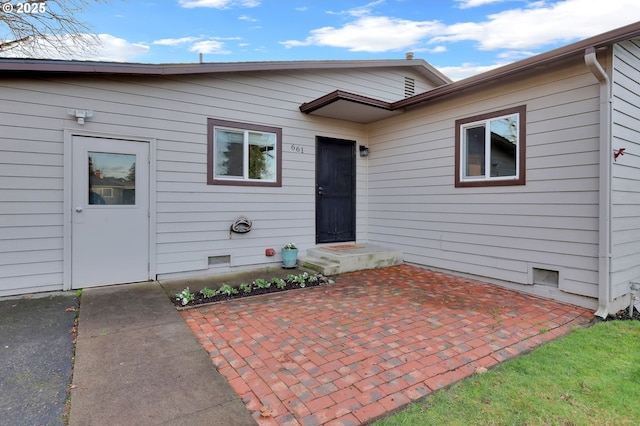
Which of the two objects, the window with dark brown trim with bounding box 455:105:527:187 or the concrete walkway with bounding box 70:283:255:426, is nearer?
the concrete walkway with bounding box 70:283:255:426

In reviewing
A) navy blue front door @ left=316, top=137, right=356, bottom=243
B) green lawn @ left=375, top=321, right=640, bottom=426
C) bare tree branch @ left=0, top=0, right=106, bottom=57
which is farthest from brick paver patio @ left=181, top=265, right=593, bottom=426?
bare tree branch @ left=0, top=0, right=106, bottom=57

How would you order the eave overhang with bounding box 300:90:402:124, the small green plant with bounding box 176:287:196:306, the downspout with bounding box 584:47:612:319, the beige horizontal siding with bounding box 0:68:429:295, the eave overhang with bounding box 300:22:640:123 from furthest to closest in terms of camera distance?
the eave overhang with bounding box 300:90:402:124, the beige horizontal siding with bounding box 0:68:429:295, the small green plant with bounding box 176:287:196:306, the downspout with bounding box 584:47:612:319, the eave overhang with bounding box 300:22:640:123

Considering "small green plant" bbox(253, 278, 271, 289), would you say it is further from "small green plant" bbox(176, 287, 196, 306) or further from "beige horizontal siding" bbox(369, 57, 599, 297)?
"beige horizontal siding" bbox(369, 57, 599, 297)

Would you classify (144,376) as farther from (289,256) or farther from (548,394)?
(289,256)

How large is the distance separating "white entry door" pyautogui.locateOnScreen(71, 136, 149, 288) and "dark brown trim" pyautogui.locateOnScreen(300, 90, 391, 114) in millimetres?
2710

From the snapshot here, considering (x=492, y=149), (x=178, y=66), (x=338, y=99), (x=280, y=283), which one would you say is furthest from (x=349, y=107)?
(x=280, y=283)

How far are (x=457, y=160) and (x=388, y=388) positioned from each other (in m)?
4.10

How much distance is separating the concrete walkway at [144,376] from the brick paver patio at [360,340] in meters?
0.13

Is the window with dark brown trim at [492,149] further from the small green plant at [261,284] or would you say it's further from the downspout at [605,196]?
the small green plant at [261,284]

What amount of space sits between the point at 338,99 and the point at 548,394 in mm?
4569

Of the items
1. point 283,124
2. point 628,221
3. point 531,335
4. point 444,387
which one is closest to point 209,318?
point 444,387

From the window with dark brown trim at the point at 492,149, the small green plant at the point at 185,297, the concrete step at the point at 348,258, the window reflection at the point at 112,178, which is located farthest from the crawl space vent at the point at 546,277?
the window reflection at the point at 112,178

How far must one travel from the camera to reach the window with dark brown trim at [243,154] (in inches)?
207

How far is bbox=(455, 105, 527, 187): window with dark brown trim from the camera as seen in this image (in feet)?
14.6
